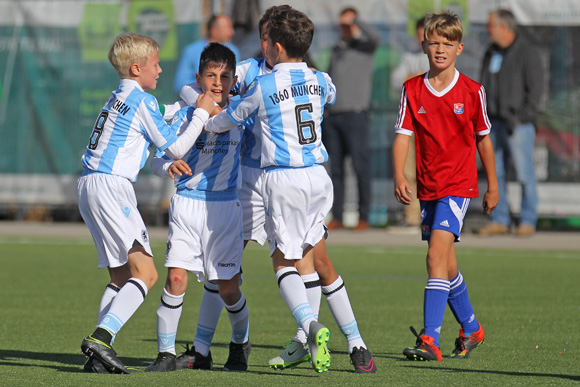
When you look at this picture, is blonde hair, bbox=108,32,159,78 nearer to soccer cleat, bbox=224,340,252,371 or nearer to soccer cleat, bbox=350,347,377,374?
soccer cleat, bbox=224,340,252,371

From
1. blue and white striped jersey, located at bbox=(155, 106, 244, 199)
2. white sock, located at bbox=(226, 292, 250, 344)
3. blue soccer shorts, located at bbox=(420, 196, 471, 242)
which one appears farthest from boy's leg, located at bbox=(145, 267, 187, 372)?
blue soccer shorts, located at bbox=(420, 196, 471, 242)

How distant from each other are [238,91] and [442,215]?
1439mm

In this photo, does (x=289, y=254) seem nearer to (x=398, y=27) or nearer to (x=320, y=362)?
(x=320, y=362)

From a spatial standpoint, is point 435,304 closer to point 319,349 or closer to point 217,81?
point 319,349

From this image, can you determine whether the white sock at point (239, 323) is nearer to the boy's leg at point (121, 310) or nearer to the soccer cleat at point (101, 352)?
the boy's leg at point (121, 310)

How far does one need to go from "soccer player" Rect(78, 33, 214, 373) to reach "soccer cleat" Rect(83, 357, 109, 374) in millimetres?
19

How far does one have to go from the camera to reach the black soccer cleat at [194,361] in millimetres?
5941

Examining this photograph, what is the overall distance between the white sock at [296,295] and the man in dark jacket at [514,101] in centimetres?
927

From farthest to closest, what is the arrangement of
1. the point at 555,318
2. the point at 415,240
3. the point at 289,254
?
the point at 415,240 < the point at 555,318 < the point at 289,254

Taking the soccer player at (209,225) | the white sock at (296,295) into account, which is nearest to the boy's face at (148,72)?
the soccer player at (209,225)

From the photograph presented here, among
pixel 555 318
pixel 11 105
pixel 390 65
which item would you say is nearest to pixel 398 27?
pixel 390 65

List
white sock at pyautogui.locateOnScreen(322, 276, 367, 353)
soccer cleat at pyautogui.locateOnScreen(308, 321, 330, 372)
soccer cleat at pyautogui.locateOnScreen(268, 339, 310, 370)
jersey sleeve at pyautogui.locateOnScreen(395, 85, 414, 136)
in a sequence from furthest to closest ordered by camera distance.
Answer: jersey sleeve at pyautogui.locateOnScreen(395, 85, 414, 136)
white sock at pyautogui.locateOnScreen(322, 276, 367, 353)
soccer cleat at pyautogui.locateOnScreen(268, 339, 310, 370)
soccer cleat at pyautogui.locateOnScreen(308, 321, 330, 372)

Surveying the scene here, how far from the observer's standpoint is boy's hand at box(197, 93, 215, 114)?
234 inches

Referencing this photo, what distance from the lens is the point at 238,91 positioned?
6402mm
